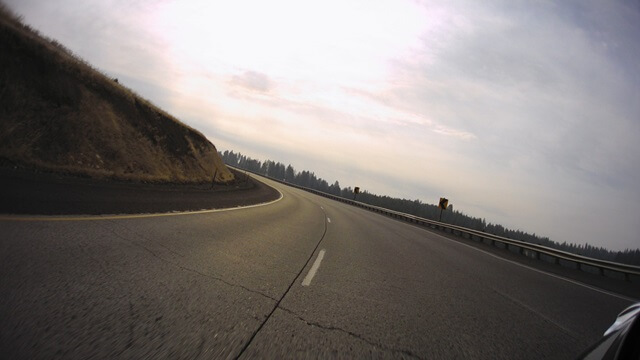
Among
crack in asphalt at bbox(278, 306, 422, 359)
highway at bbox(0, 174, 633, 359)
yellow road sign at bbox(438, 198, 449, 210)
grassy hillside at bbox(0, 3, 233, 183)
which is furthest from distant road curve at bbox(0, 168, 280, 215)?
yellow road sign at bbox(438, 198, 449, 210)

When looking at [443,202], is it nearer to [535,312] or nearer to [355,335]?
[535,312]

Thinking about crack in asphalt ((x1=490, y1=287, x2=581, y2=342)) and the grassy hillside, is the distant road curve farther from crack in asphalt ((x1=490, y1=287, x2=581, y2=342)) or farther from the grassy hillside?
crack in asphalt ((x1=490, y1=287, x2=581, y2=342))

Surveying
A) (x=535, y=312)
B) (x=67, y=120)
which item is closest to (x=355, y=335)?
(x=535, y=312)

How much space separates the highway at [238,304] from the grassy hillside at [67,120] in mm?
8249

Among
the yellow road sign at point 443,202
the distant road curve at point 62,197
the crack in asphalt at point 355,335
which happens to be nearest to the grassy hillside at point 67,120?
the distant road curve at point 62,197

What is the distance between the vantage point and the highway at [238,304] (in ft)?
A: 8.36

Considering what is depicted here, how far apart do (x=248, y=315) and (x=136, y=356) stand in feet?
3.99

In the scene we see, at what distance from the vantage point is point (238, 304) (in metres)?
3.56

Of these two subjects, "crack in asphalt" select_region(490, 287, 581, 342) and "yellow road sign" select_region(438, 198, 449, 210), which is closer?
"crack in asphalt" select_region(490, 287, 581, 342)

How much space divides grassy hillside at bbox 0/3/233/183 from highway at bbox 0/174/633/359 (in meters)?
8.25

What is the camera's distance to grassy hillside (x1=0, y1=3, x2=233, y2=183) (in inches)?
460

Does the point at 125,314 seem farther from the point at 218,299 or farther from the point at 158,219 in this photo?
the point at 158,219

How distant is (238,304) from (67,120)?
15668mm

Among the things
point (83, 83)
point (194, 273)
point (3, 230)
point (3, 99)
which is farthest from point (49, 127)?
point (194, 273)
